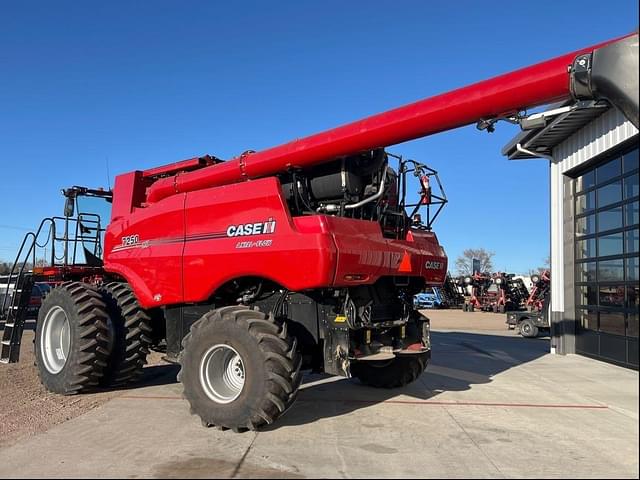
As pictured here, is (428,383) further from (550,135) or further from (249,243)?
(550,135)

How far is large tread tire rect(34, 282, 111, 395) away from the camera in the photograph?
7.06 metres

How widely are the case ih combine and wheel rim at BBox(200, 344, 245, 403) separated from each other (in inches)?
0.7

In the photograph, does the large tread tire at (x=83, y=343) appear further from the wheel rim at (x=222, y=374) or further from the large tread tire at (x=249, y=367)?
the wheel rim at (x=222, y=374)

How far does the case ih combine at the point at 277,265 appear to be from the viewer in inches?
207

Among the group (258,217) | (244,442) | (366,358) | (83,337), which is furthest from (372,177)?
(83,337)

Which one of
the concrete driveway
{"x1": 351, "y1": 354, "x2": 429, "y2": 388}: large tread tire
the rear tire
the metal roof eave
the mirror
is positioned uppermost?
the metal roof eave

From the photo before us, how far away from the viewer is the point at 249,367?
5.43 metres

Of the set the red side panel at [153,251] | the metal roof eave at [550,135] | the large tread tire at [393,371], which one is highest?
the metal roof eave at [550,135]

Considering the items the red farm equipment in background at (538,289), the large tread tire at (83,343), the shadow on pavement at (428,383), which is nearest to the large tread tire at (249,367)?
the shadow on pavement at (428,383)

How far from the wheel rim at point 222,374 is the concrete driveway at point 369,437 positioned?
0.42 metres

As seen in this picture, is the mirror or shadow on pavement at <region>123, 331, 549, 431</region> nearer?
shadow on pavement at <region>123, 331, 549, 431</region>

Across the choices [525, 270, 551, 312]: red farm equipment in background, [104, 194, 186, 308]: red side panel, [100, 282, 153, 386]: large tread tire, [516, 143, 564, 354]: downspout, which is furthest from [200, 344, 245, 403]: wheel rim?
[525, 270, 551, 312]: red farm equipment in background

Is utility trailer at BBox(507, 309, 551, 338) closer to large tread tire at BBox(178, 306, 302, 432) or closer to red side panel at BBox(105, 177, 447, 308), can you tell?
red side panel at BBox(105, 177, 447, 308)

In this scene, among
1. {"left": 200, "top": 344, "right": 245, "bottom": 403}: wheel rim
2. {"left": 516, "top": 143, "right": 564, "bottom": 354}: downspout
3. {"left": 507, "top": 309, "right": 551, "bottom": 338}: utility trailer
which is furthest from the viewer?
{"left": 507, "top": 309, "right": 551, "bottom": 338}: utility trailer
